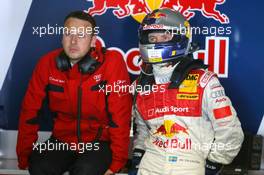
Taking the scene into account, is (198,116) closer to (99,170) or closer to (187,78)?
(187,78)

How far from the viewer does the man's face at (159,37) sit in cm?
262

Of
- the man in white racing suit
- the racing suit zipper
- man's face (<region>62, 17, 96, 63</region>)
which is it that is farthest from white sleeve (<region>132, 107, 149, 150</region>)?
man's face (<region>62, 17, 96, 63</region>)

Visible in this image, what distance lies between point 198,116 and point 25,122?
94 cm

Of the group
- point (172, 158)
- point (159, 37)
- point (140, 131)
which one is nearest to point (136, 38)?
point (159, 37)

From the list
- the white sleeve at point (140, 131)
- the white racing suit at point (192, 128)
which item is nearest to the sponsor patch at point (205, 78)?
Answer: the white racing suit at point (192, 128)

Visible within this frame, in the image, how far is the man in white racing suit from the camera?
247 centimetres

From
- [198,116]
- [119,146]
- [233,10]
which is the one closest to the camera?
[198,116]

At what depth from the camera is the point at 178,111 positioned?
99.5 inches

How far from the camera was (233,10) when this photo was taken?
10.4ft

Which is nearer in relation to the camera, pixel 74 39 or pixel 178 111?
pixel 178 111

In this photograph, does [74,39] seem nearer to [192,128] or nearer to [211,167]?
[192,128]

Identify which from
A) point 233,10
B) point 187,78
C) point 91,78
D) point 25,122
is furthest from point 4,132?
point 233,10

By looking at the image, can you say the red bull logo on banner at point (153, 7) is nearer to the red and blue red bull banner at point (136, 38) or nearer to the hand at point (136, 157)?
the red and blue red bull banner at point (136, 38)

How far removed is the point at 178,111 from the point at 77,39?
649 mm
